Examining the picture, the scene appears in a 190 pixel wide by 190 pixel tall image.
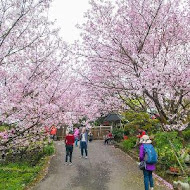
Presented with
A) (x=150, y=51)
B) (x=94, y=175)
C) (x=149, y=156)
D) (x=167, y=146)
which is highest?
(x=150, y=51)

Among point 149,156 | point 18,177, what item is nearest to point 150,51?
point 149,156

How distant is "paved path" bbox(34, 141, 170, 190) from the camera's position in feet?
25.6

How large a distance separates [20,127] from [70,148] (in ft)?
15.8

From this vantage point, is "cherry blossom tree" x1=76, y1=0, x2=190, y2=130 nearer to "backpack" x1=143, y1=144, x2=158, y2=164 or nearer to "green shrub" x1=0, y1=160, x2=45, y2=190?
"backpack" x1=143, y1=144, x2=158, y2=164

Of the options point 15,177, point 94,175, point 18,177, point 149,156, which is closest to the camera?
point 149,156

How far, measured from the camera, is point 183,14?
861 cm

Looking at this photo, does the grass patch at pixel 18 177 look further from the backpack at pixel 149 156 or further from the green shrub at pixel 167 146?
the green shrub at pixel 167 146

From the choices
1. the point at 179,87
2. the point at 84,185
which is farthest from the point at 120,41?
the point at 84,185

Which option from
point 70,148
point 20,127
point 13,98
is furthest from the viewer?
point 70,148

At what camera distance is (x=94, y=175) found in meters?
9.12

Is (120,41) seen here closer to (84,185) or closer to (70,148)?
(84,185)

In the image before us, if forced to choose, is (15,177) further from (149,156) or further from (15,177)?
(149,156)

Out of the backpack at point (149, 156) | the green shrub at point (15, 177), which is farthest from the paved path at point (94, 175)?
the backpack at point (149, 156)

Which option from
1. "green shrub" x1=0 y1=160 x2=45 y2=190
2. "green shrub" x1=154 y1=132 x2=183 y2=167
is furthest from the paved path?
"green shrub" x1=154 y1=132 x2=183 y2=167
